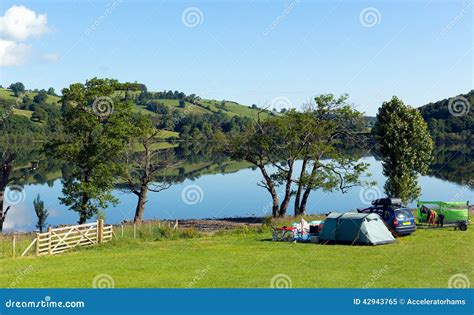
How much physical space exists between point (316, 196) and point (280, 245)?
147 ft

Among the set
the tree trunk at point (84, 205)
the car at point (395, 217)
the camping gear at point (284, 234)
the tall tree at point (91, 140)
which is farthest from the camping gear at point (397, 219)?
the tree trunk at point (84, 205)

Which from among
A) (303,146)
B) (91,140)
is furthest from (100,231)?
(303,146)

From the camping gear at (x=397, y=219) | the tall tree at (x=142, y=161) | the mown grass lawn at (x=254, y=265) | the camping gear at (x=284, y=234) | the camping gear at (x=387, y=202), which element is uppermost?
the tall tree at (x=142, y=161)

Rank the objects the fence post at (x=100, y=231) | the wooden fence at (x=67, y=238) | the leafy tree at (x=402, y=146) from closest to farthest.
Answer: the wooden fence at (x=67, y=238) → the fence post at (x=100, y=231) → the leafy tree at (x=402, y=146)

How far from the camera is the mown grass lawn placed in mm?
17094

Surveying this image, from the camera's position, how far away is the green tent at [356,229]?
2467 centimetres

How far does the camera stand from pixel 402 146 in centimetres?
4334

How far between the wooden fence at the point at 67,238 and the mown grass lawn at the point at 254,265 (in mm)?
1192

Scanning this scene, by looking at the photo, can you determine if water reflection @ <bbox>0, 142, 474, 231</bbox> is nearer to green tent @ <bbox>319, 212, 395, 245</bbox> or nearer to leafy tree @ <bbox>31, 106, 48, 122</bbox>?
green tent @ <bbox>319, 212, 395, 245</bbox>

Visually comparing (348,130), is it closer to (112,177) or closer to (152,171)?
(152,171)

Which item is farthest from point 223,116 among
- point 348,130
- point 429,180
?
point 348,130

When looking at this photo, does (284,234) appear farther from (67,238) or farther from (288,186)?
(288,186)

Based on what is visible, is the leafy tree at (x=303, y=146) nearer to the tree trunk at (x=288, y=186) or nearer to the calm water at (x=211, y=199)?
the tree trunk at (x=288, y=186)

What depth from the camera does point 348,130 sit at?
44.3m
